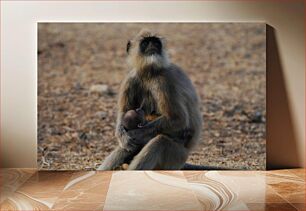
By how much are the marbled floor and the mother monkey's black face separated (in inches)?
44.8

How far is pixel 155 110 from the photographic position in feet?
16.6

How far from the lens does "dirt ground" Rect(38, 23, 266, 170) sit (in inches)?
205

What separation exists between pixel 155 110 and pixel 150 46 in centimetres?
62

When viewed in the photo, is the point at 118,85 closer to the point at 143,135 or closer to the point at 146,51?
the point at 146,51

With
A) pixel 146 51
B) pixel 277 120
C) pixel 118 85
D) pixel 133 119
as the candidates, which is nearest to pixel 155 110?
pixel 133 119

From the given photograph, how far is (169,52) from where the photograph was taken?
5.18m

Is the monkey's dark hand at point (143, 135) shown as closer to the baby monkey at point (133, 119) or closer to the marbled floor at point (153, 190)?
the baby monkey at point (133, 119)

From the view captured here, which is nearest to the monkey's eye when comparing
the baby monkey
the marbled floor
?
the baby monkey

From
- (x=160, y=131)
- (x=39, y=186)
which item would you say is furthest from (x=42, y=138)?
(x=160, y=131)

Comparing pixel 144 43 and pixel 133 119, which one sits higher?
pixel 144 43

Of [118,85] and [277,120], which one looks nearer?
[118,85]

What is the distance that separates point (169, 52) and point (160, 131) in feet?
2.52

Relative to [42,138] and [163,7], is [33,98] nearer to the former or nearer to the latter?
[42,138]

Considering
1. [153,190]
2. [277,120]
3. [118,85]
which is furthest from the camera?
[277,120]
